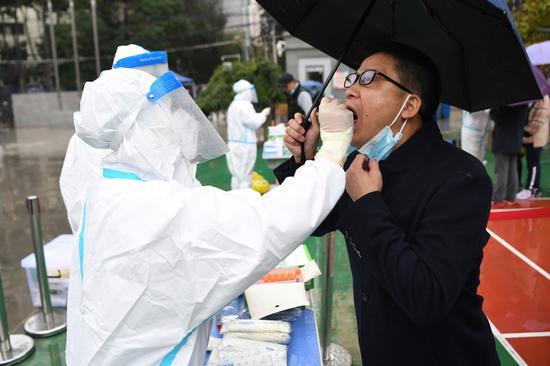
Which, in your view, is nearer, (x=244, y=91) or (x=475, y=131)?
(x=475, y=131)

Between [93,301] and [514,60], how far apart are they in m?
1.51

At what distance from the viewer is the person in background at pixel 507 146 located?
6172 millimetres

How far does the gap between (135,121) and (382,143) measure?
798 millimetres

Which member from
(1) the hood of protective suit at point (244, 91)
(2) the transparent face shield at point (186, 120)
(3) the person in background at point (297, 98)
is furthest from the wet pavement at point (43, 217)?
(2) the transparent face shield at point (186, 120)

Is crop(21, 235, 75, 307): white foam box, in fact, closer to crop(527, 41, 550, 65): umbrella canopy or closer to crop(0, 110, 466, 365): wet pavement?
crop(0, 110, 466, 365): wet pavement

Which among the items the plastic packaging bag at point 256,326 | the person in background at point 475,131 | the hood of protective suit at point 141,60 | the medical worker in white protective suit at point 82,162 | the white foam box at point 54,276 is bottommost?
the white foam box at point 54,276

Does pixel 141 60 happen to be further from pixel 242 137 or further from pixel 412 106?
pixel 242 137

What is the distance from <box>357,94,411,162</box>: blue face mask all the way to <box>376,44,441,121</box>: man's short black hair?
6 cm

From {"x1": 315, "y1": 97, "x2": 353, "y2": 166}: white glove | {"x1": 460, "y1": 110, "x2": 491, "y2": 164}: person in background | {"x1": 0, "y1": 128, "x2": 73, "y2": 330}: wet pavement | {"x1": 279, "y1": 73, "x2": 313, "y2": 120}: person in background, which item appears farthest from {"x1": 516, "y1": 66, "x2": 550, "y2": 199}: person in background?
{"x1": 0, "y1": 128, "x2": 73, "y2": 330}: wet pavement

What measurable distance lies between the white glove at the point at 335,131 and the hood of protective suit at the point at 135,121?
19.8 inches

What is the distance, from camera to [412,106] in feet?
4.66

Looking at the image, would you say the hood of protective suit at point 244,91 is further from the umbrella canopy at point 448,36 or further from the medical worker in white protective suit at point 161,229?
the medical worker in white protective suit at point 161,229

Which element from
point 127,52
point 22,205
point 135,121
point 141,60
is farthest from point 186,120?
point 22,205

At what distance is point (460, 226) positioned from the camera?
1.23 metres
